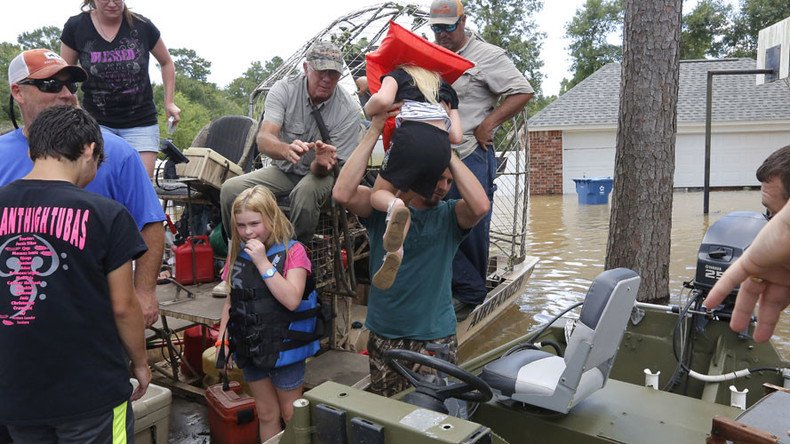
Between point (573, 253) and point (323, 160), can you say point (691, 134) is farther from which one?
point (323, 160)

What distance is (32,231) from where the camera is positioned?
1.91 meters

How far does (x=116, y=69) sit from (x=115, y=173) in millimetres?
1487

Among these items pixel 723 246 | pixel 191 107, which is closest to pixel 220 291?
pixel 723 246

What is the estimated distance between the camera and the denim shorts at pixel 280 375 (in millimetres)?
3039

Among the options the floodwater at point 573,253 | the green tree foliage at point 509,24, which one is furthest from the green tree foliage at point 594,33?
the floodwater at point 573,253

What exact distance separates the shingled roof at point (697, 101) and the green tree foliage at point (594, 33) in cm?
1052

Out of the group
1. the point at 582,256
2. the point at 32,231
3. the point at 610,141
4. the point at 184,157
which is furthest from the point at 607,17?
the point at 32,231

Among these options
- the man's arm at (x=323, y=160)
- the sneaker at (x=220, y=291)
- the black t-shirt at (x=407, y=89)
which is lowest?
the sneaker at (x=220, y=291)

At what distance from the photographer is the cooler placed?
301 cm

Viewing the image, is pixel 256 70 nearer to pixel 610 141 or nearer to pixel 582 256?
pixel 610 141

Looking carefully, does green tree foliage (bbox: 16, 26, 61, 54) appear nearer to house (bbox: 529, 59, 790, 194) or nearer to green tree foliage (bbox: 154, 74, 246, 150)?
green tree foliage (bbox: 154, 74, 246, 150)

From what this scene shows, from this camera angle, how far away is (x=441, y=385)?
7.44 feet

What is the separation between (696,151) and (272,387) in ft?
70.3

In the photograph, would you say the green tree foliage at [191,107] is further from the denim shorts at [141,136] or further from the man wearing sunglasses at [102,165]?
the man wearing sunglasses at [102,165]
